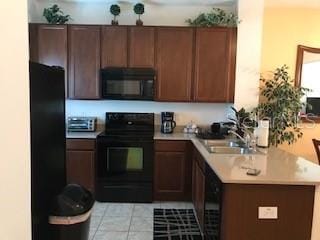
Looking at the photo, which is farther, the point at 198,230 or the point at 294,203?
the point at 198,230

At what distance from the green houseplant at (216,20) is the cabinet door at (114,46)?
39.4 inches

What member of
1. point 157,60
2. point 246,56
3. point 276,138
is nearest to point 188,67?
point 157,60

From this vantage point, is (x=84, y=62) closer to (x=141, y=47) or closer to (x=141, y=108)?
(x=141, y=47)

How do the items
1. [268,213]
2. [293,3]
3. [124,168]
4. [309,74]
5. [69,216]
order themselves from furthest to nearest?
[309,74]
[293,3]
[124,168]
[268,213]
[69,216]

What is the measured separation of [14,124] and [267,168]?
6.42 ft

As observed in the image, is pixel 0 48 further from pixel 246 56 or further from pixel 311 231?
pixel 246 56

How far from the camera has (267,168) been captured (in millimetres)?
2459

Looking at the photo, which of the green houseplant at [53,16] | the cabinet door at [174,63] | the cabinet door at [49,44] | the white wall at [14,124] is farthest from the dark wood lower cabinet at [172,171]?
the white wall at [14,124]

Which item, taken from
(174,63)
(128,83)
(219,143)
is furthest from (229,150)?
(128,83)

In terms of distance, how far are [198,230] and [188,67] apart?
206 cm

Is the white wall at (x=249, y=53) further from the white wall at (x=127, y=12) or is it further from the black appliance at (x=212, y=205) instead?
the black appliance at (x=212, y=205)

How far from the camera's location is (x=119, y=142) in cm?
399

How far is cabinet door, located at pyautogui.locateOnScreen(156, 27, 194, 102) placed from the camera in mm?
4184

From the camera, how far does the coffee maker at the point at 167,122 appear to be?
4.41 m
